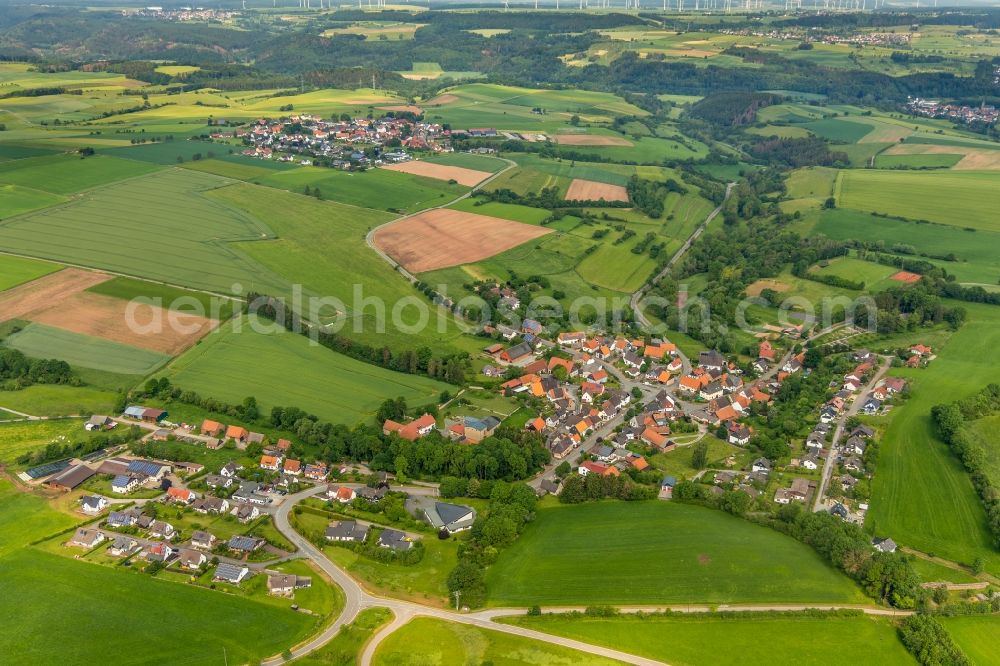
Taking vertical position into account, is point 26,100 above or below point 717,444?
above

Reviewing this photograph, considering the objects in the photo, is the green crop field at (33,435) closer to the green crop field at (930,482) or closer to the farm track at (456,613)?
the farm track at (456,613)

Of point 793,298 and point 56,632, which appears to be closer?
point 56,632

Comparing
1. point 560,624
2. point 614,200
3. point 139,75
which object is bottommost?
point 560,624

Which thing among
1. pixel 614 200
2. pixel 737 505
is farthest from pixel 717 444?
pixel 614 200

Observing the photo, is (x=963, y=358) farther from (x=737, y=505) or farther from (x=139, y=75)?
(x=139, y=75)

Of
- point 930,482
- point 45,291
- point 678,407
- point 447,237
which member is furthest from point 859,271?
point 45,291

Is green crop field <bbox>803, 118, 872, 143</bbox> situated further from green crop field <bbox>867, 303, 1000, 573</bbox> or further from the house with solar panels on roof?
the house with solar panels on roof

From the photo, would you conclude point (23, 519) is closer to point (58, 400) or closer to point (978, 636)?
point (58, 400)
